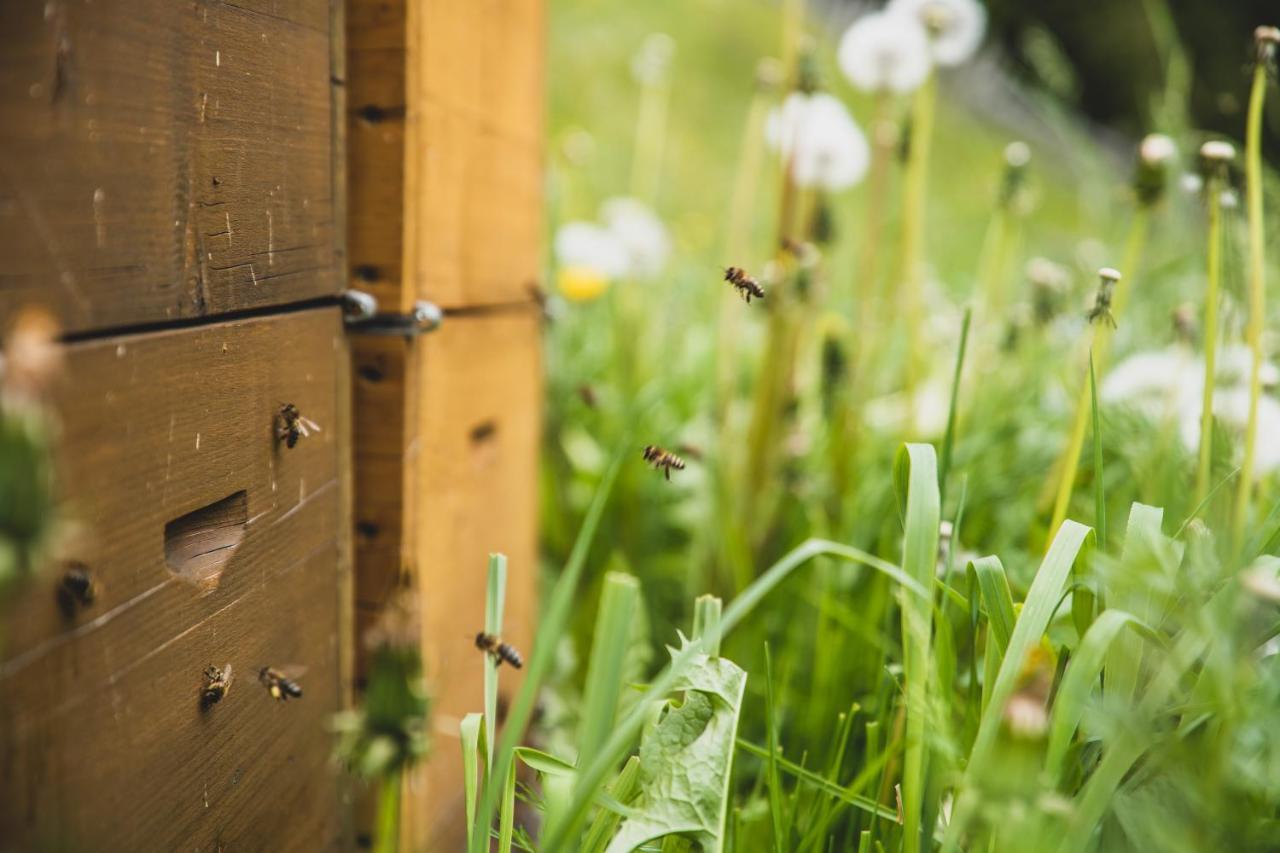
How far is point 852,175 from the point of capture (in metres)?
1.49

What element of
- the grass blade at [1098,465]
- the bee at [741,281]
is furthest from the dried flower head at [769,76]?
the grass blade at [1098,465]

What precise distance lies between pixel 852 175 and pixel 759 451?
0.50 metres

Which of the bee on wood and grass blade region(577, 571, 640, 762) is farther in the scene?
the bee on wood

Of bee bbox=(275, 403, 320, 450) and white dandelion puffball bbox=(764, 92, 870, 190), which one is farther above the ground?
white dandelion puffball bbox=(764, 92, 870, 190)

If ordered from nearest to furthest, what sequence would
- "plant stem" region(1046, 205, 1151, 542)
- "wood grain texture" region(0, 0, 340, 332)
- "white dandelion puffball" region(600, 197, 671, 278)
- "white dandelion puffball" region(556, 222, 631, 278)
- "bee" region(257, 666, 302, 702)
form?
"wood grain texture" region(0, 0, 340, 332) → "bee" region(257, 666, 302, 702) → "plant stem" region(1046, 205, 1151, 542) → "white dandelion puffball" region(556, 222, 631, 278) → "white dandelion puffball" region(600, 197, 671, 278)

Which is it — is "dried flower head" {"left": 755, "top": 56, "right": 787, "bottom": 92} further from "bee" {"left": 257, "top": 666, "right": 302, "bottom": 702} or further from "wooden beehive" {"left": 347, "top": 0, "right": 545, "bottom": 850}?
"bee" {"left": 257, "top": 666, "right": 302, "bottom": 702}

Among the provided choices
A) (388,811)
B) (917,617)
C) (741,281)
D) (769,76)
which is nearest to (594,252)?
(769,76)

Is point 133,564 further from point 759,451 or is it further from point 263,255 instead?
point 759,451

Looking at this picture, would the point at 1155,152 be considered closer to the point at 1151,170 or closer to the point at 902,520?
the point at 1151,170

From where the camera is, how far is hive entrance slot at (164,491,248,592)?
1.96 ft

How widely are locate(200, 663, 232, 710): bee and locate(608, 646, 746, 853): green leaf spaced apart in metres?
0.29

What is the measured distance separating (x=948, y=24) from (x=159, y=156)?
114 cm

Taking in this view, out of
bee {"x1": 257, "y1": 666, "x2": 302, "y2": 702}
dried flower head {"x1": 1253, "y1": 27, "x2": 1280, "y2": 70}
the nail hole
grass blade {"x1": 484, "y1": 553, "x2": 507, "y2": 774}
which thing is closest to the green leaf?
grass blade {"x1": 484, "y1": 553, "x2": 507, "y2": 774}

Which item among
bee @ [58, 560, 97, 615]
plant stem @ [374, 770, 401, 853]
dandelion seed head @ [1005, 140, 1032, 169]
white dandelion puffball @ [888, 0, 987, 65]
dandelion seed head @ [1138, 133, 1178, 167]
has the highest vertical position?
white dandelion puffball @ [888, 0, 987, 65]
